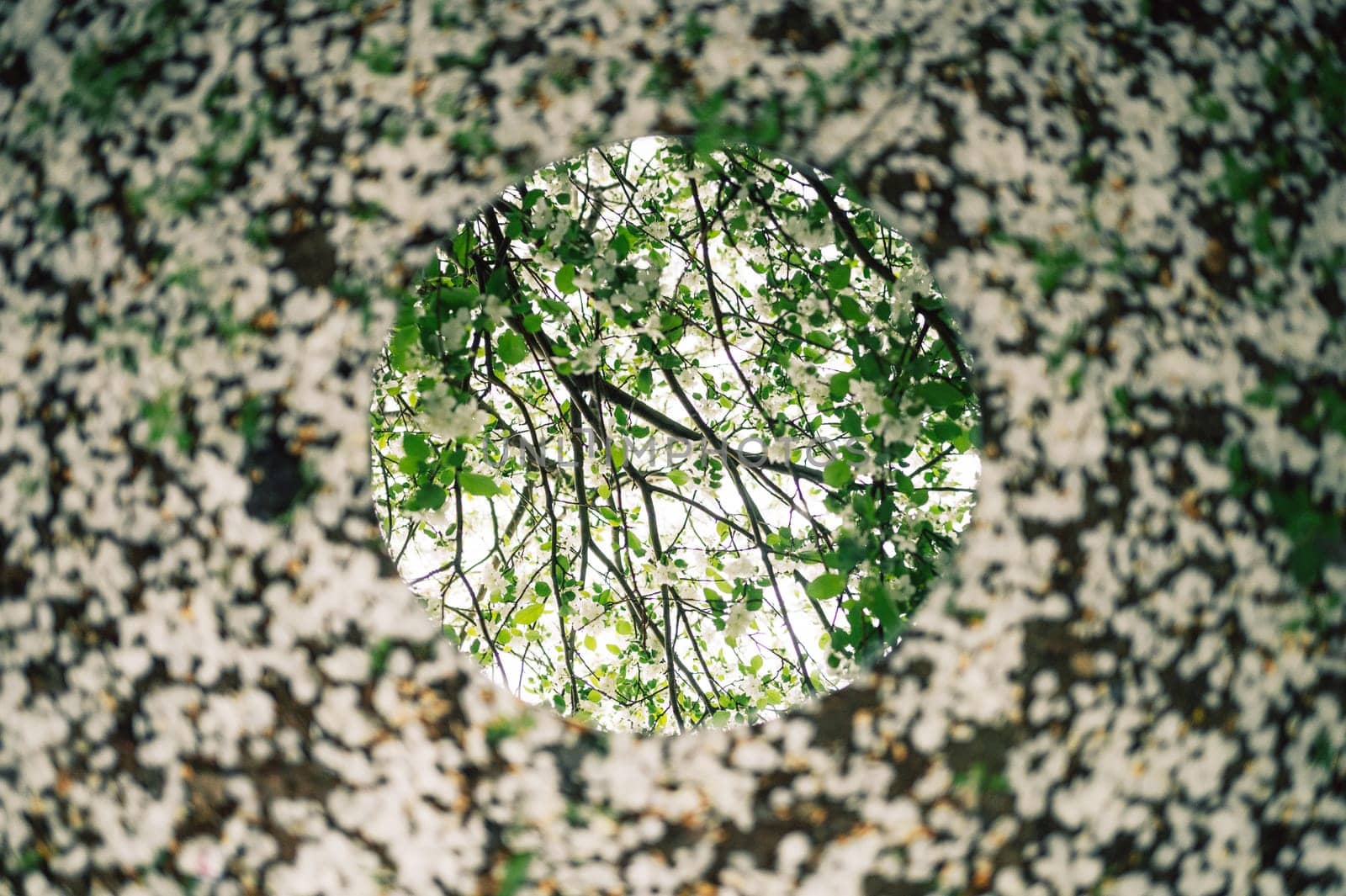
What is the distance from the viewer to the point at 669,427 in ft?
5.30

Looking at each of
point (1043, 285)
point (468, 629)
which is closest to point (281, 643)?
point (1043, 285)

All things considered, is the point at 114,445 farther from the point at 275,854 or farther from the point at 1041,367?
the point at 1041,367

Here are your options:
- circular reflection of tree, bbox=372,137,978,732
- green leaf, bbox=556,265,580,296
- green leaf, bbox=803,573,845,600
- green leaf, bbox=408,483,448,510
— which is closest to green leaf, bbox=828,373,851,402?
circular reflection of tree, bbox=372,137,978,732

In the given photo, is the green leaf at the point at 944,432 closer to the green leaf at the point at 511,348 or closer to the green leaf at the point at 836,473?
the green leaf at the point at 836,473

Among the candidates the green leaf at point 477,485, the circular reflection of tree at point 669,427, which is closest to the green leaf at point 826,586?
the circular reflection of tree at point 669,427

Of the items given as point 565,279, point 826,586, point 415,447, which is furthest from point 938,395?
point 415,447

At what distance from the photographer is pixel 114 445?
60cm

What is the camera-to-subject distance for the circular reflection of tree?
1.08 metres

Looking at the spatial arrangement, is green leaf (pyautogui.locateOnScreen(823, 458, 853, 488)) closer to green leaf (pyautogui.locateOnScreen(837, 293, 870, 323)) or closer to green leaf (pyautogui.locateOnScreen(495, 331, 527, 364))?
green leaf (pyautogui.locateOnScreen(837, 293, 870, 323))

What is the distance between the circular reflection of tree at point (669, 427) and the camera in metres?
1.08

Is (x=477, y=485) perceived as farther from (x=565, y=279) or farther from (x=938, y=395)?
(x=938, y=395)

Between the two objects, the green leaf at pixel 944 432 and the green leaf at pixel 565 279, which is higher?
the green leaf at pixel 565 279

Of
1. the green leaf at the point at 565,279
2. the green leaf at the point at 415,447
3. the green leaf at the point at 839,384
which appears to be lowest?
the green leaf at the point at 415,447

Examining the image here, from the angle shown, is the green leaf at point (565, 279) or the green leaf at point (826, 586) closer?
the green leaf at point (826, 586)
